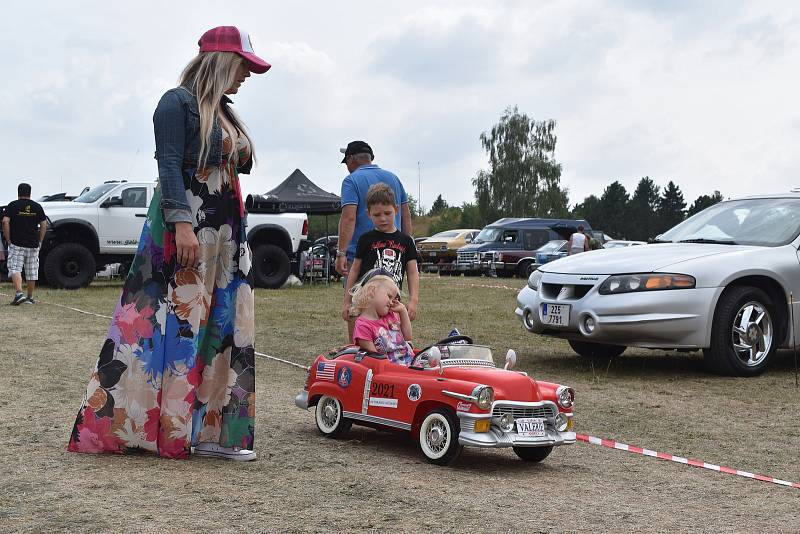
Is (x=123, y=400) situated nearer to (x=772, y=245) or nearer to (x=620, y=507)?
(x=620, y=507)

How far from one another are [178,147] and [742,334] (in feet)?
17.8

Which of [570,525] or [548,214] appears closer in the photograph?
[570,525]

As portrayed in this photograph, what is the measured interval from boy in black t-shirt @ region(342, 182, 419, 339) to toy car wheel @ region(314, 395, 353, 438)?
0.57 m

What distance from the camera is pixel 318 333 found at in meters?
12.4

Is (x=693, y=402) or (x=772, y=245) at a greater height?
(x=772, y=245)

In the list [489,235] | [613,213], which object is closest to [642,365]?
[489,235]

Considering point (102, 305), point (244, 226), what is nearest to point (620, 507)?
point (244, 226)

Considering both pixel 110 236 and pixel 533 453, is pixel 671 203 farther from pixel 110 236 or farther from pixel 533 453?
pixel 533 453

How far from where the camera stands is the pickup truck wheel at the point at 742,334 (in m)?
8.55

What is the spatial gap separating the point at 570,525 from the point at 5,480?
7.61 feet

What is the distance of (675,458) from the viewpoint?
565cm

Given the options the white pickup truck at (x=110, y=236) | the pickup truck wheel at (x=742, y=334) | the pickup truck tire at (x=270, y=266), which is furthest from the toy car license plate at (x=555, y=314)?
the pickup truck tire at (x=270, y=266)

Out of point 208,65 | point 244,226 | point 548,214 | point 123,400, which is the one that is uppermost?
point 548,214

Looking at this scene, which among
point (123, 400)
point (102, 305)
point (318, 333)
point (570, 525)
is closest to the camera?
point (570, 525)
